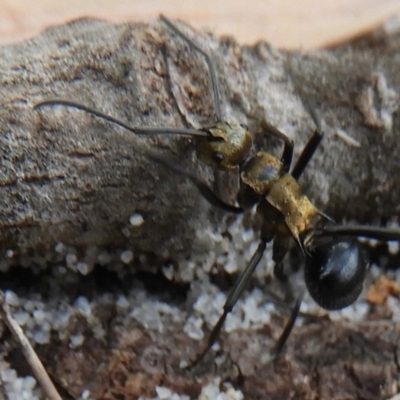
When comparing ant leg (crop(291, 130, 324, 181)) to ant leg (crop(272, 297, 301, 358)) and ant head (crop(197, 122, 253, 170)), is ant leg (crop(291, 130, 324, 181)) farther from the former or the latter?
ant leg (crop(272, 297, 301, 358))

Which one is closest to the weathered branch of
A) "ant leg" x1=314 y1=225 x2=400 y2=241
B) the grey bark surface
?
the grey bark surface

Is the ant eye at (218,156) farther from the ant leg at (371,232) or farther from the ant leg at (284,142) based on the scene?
the ant leg at (371,232)

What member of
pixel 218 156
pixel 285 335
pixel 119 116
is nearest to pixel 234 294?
pixel 285 335

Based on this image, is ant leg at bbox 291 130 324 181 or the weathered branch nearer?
the weathered branch

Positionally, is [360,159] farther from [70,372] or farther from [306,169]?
[70,372]

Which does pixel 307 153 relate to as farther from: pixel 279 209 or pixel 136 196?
pixel 136 196

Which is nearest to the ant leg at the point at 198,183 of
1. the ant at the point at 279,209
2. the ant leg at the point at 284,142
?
the ant at the point at 279,209
